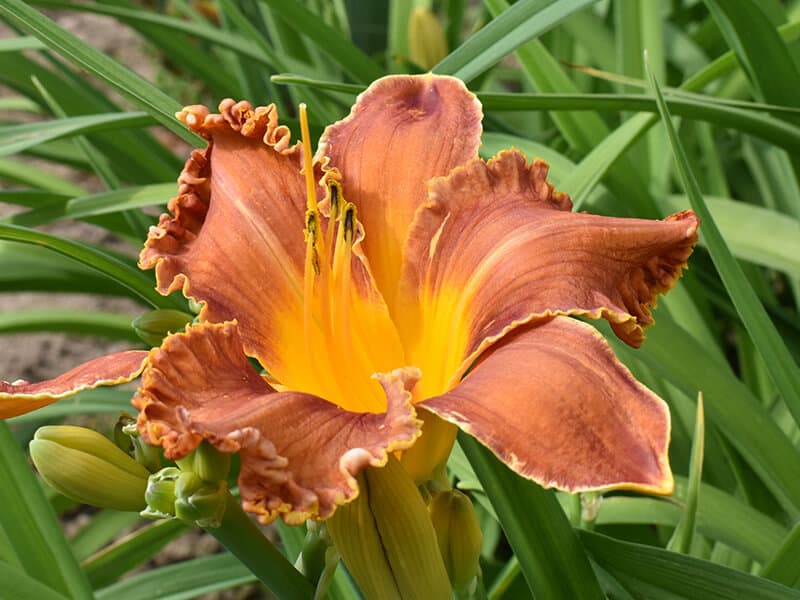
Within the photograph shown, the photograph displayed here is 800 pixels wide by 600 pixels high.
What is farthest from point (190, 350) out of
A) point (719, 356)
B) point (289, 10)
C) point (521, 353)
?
point (719, 356)

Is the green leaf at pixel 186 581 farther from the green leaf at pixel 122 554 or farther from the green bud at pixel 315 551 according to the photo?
the green bud at pixel 315 551

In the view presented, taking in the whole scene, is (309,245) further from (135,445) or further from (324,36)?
(324,36)

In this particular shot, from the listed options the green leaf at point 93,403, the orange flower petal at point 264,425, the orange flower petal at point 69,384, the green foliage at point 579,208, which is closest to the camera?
the orange flower petal at point 264,425

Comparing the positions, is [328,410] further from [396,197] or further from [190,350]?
[396,197]

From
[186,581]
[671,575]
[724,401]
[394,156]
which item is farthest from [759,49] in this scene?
[186,581]

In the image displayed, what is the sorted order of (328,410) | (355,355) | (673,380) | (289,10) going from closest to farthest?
(328,410) < (355,355) < (673,380) < (289,10)

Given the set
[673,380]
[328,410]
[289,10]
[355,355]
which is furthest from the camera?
[289,10]

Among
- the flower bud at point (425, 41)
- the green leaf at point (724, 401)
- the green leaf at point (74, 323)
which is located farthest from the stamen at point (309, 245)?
the flower bud at point (425, 41)
